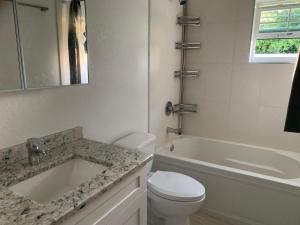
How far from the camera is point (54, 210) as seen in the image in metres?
0.74

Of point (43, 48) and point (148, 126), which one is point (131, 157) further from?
point (148, 126)

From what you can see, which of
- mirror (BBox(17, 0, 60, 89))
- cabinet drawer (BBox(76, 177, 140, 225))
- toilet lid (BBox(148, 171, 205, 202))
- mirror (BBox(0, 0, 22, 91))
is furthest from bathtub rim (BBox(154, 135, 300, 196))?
mirror (BBox(0, 0, 22, 91))

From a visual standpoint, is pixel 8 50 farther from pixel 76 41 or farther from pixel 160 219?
pixel 160 219

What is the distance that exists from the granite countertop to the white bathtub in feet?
3.55

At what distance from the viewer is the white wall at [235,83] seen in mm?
2332

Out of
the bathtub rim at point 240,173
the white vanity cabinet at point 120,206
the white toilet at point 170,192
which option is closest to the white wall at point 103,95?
the white toilet at point 170,192

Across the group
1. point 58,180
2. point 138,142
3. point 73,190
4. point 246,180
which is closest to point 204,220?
point 246,180

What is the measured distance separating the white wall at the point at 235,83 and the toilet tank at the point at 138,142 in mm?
1148

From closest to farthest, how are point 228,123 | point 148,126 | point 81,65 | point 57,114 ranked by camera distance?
1. point 57,114
2. point 81,65
3. point 148,126
4. point 228,123

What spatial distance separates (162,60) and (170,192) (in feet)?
4.30

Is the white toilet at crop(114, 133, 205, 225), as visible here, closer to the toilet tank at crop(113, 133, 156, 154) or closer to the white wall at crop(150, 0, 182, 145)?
the toilet tank at crop(113, 133, 156, 154)

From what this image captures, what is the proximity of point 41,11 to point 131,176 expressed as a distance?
0.95 m

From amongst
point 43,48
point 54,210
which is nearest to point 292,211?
point 54,210

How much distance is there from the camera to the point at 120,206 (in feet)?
3.39
